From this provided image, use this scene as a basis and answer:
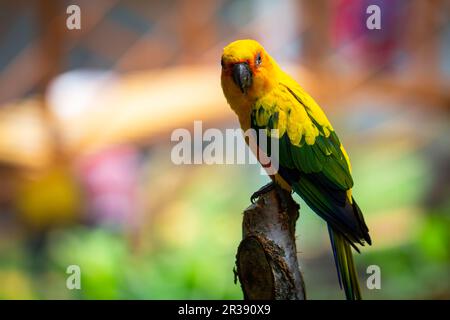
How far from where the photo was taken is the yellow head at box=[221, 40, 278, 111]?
0.77 m

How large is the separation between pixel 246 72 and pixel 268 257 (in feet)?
0.79

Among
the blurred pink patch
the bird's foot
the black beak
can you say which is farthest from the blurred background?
the black beak

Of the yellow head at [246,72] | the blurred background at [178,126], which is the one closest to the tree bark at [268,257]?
the yellow head at [246,72]

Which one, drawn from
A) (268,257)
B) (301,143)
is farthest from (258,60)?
(268,257)

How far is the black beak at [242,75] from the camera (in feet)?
2.55

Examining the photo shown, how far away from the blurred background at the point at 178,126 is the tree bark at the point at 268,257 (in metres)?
1.09

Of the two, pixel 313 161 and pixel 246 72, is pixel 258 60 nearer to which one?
pixel 246 72

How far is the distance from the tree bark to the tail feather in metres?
0.05

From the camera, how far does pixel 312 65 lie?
2.04 m

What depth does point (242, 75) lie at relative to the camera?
79 cm

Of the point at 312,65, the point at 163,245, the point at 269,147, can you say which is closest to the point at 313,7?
the point at 312,65
